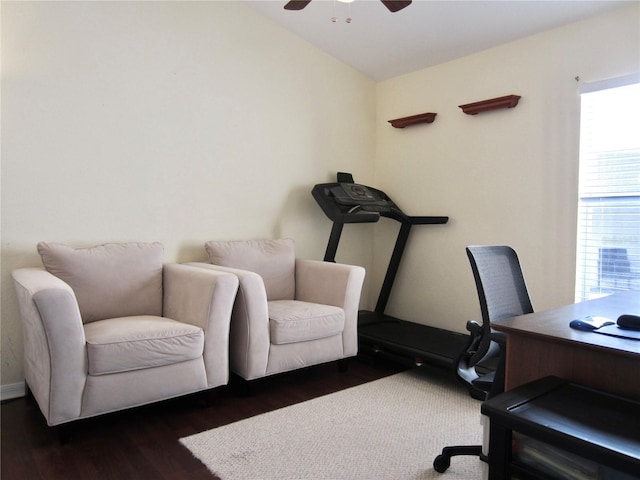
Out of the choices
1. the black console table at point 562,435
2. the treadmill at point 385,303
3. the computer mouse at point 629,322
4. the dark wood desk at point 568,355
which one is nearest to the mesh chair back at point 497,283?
the dark wood desk at point 568,355

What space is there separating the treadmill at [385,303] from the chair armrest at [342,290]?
0.29 m

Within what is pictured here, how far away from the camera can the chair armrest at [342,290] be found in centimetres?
303

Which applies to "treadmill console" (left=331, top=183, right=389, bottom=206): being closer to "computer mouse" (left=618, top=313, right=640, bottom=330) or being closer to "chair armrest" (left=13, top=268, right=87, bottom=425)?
"chair armrest" (left=13, top=268, right=87, bottom=425)

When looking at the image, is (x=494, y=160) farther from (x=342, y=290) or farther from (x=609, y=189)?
(x=342, y=290)

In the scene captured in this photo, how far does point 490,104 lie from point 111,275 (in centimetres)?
293

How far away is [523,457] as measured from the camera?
1.05 m

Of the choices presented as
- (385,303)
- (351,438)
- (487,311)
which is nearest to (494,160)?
(385,303)

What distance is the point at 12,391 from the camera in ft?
8.31

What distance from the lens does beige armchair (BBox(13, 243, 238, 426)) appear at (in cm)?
197

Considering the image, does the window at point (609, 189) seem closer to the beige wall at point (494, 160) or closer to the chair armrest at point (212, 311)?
the beige wall at point (494, 160)

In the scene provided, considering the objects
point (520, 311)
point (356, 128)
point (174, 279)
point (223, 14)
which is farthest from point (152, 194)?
point (520, 311)

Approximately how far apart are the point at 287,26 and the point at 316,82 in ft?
1.69

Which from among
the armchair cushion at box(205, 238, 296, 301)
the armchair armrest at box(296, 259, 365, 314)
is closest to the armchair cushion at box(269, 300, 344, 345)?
the armchair armrest at box(296, 259, 365, 314)

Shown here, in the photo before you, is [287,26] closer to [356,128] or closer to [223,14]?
[223,14]
